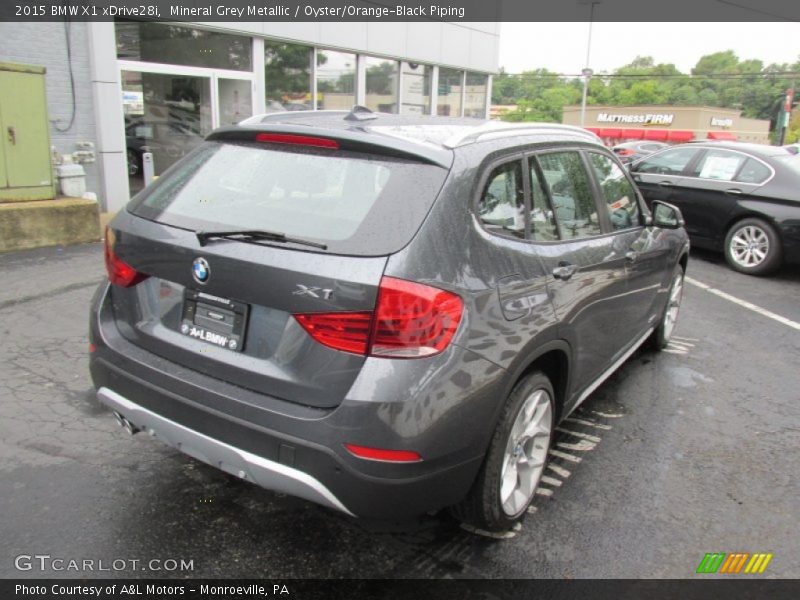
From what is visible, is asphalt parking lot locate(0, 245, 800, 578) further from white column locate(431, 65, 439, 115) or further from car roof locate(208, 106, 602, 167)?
white column locate(431, 65, 439, 115)

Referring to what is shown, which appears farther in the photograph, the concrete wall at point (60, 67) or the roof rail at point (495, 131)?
the concrete wall at point (60, 67)

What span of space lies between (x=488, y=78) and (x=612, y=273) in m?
16.7

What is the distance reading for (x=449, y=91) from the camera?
692 inches

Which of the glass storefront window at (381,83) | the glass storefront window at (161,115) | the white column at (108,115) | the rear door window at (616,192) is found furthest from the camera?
the glass storefront window at (381,83)

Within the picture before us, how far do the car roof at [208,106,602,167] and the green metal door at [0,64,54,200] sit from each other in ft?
18.2

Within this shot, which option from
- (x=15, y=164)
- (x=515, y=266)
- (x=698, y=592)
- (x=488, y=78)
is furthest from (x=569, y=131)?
(x=488, y=78)

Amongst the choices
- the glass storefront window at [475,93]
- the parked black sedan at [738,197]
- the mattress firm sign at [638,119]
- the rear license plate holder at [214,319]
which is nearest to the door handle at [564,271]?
the rear license plate holder at [214,319]

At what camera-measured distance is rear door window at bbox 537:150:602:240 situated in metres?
3.23

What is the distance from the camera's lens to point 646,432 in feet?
13.1

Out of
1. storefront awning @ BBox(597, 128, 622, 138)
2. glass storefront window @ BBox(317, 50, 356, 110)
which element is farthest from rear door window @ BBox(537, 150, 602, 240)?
storefront awning @ BBox(597, 128, 622, 138)

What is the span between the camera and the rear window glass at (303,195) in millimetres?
2365

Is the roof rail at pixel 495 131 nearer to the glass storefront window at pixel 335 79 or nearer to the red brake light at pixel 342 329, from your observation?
the red brake light at pixel 342 329

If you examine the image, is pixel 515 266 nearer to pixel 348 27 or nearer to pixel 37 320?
pixel 37 320

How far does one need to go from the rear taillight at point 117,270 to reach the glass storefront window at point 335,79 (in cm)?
1155
